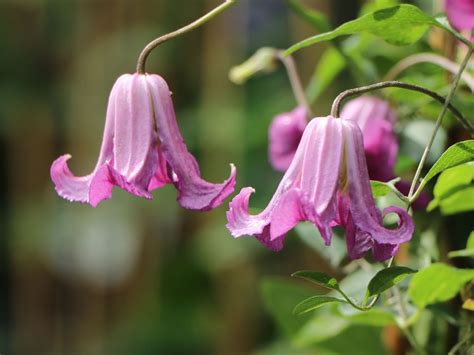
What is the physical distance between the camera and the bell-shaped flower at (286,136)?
826mm

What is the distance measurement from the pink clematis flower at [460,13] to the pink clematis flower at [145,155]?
206 mm

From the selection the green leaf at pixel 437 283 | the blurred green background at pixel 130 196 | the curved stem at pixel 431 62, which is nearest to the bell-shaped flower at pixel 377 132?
the curved stem at pixel 431 62

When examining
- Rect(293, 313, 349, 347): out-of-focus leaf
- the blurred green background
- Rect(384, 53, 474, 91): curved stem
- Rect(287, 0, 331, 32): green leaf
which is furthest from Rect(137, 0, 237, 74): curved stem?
the blurred green background

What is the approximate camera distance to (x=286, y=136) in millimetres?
828

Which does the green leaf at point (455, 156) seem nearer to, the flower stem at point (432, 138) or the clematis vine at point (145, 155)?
the flower stem at point (432, 138)

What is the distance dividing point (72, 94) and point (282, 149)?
2.40 m

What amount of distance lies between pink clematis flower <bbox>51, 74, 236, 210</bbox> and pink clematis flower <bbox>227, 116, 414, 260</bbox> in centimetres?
4

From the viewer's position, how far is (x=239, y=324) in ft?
8.93

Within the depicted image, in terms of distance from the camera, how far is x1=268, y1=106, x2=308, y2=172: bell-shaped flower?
83 centimetres

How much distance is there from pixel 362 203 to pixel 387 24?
0.12 metres

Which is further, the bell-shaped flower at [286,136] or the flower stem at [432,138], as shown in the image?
the bell-shaped flower at [286,136]

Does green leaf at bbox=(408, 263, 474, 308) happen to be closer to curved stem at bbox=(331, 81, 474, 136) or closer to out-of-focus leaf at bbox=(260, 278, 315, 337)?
curved stem at bbox=(331, 81, 474, 136)

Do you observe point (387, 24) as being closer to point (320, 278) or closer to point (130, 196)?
point (320, 278)

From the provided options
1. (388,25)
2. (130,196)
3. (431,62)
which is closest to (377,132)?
(431,62)
